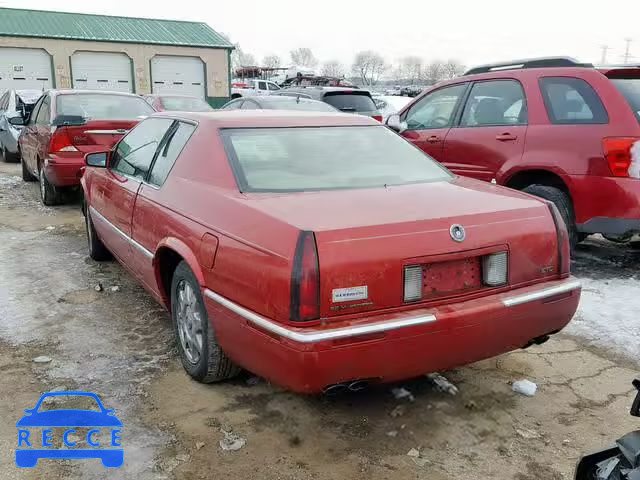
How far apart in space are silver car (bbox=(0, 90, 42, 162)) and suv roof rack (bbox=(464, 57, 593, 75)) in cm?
981

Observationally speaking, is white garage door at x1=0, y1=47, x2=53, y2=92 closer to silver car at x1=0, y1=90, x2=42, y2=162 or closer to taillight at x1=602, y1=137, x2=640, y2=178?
silver car at x1=0, y1=90, x2=42, y2=162

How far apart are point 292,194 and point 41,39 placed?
27.7 meters

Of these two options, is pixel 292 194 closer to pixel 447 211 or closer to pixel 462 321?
pixel 447 211

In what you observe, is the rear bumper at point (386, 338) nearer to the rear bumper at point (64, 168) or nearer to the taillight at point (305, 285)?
the taillight at point (305, 285)

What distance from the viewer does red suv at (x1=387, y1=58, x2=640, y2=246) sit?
16.3ft

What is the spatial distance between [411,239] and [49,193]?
280 inches

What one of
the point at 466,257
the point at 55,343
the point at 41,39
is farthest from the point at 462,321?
the point at 41,39

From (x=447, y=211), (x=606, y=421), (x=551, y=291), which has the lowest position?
(x=606, y=421)

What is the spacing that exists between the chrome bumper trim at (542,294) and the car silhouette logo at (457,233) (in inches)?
14.7

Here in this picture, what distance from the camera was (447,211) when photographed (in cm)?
290

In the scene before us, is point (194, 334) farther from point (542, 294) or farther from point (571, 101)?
point (571, 101)

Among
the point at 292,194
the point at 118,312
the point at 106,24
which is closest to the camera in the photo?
the point at 292,194

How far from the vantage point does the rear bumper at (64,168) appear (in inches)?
300

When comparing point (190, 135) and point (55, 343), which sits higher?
point (190, 135)
